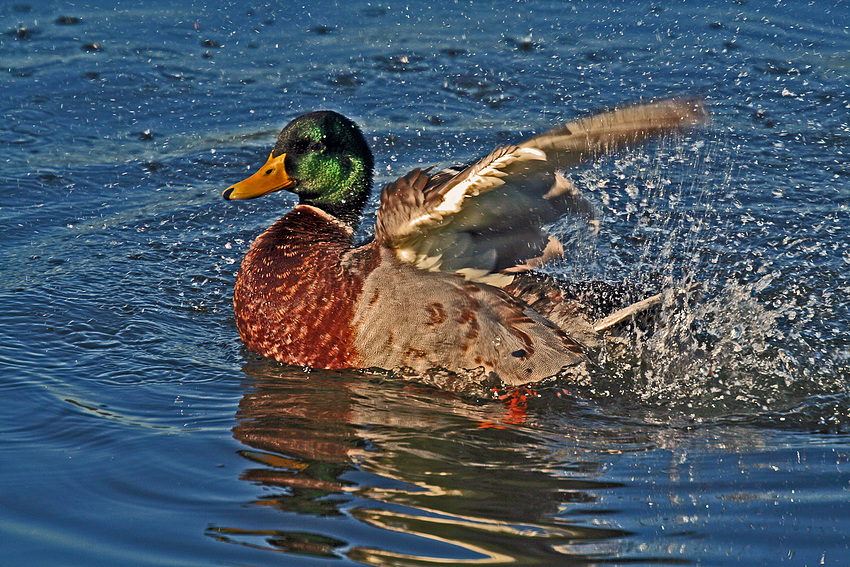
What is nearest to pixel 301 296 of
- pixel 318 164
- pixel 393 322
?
pixel 393 322

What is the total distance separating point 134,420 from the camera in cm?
410

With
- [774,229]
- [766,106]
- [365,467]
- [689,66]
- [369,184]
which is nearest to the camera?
[365,467]

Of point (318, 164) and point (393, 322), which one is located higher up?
point (318, 164)

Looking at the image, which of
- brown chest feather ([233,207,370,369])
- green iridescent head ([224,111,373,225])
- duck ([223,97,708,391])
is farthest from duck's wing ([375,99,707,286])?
green iridescent head ([224,111,373,225])

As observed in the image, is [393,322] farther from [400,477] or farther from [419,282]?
[400,477]

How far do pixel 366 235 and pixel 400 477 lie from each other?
2887 mm

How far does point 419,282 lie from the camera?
14.8 feet

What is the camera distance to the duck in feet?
14.0

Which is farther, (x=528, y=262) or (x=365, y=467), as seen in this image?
(x=528, y=262)

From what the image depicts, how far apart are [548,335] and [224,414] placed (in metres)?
1.56

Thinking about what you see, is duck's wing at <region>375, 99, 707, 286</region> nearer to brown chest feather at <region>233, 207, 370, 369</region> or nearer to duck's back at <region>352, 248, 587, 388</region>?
duck's back at <region>352, 248, 587, 388</region>

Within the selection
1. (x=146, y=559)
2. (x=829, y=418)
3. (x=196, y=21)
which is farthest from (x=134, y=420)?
(x=196, y=21)

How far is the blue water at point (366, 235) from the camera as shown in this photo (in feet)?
10.9

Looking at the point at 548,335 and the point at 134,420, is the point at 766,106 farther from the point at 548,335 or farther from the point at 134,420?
the point at 134,420
